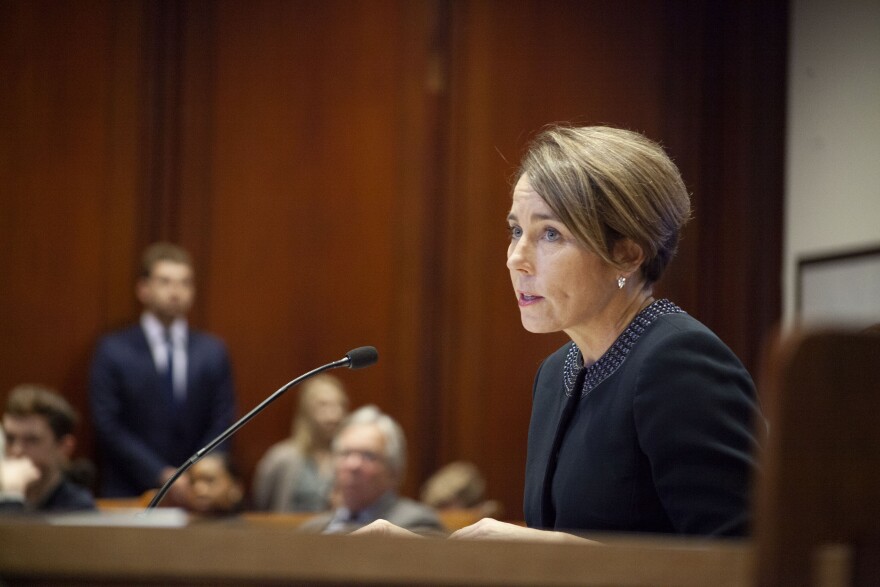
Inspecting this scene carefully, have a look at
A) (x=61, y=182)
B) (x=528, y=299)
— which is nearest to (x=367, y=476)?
(x=528, y=299)

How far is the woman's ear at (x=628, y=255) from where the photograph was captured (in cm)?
195

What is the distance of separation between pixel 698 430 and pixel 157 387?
4.72m

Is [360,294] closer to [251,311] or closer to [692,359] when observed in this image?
[251,311]

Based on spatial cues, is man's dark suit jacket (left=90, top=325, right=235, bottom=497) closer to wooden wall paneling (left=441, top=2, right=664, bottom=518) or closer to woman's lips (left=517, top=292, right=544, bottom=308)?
wooden wall paneling (left=441, top=2, right=664, bottom=518)

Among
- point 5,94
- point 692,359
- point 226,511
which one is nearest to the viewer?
point 692,359

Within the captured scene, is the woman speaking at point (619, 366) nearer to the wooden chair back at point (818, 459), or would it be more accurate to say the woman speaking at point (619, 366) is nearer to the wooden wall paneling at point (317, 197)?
the wooden chair back at point (818, 459)

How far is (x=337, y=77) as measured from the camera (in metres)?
6.75

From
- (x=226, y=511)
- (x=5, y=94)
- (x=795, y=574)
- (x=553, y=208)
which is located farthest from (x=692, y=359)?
(x=5, y=94)

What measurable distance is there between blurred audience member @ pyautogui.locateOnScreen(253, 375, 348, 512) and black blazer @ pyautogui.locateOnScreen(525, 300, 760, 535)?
12.4ft

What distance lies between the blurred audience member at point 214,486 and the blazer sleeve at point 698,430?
130 inches

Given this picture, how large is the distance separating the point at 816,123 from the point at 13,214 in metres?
4.53

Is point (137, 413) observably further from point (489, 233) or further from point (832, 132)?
point (832, 132)

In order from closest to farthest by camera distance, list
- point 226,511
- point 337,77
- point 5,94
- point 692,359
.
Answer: point 692,359 → point 226,511 → point 5,94 → point 337,77

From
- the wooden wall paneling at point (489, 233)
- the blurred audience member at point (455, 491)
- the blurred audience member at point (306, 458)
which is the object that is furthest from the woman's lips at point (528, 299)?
the wooden wall paneling at point (489, 233)
